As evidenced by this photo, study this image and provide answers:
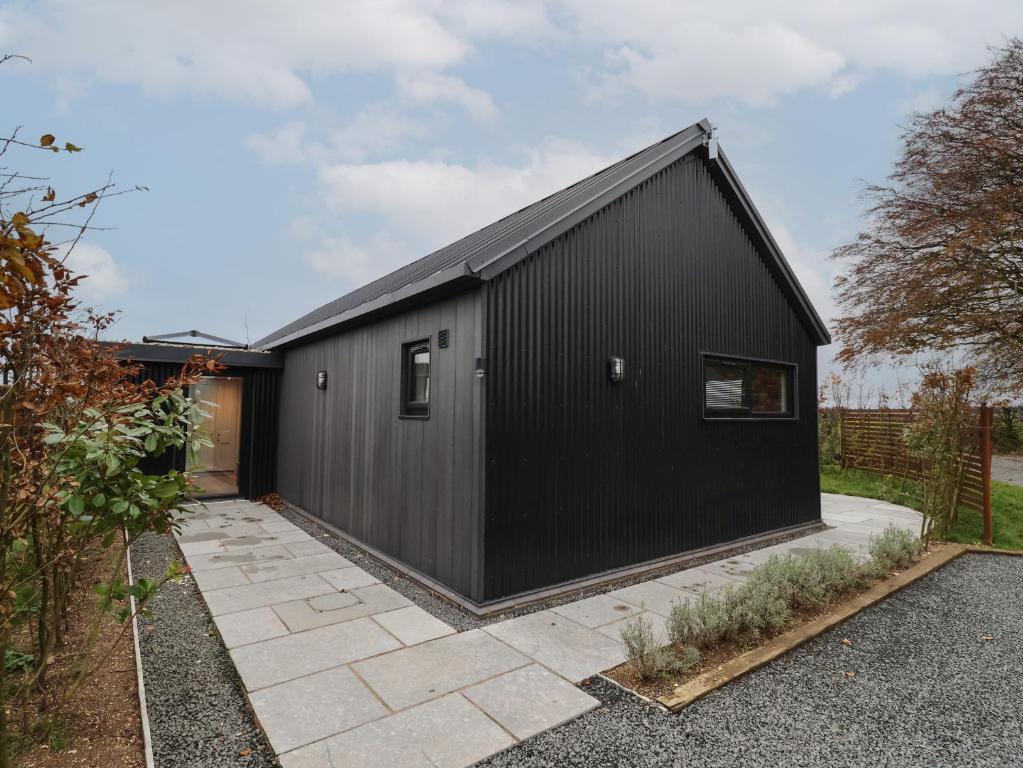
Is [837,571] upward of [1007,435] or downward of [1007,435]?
downward

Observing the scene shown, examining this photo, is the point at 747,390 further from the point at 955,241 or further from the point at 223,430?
the point at 223,430

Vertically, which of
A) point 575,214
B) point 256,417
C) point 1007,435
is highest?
point 575,214

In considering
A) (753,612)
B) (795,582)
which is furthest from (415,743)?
(795,582)

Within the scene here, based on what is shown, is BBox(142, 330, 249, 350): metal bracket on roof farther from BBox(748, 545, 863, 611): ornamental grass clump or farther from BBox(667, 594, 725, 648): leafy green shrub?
BBox(748, 545, 863, 611): ornamental grass clump

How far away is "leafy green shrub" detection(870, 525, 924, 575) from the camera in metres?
5.02

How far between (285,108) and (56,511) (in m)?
8.63

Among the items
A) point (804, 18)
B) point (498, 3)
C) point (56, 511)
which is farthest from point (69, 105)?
point (804, 18)

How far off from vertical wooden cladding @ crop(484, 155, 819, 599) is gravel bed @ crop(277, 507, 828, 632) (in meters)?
0.18

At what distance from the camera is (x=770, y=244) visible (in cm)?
668

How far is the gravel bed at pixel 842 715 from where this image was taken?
2.33 metres

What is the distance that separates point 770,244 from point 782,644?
5.05 metres

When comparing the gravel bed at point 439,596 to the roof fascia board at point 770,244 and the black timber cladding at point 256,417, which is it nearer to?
the black timber cladding at point 256,417

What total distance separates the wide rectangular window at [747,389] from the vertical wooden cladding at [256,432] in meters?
7.12

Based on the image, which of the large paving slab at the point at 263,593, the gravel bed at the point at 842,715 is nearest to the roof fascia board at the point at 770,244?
the gravel bed at the point at 842,715
